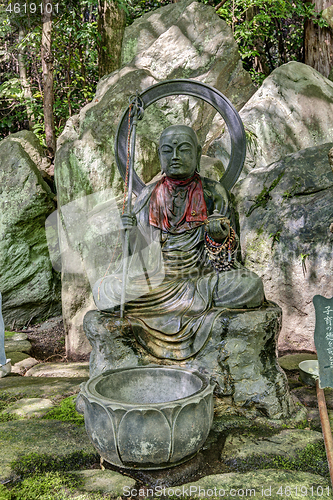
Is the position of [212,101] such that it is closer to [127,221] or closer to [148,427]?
[127,221]

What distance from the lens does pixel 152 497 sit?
223cm

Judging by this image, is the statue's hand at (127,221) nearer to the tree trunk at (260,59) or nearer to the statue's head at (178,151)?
the statue's head at (178,151)

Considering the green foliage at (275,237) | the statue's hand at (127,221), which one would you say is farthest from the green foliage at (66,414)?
the green foliage at (275,237)

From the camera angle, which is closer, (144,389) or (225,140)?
(144,389)

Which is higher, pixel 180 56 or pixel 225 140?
pixel 180 56

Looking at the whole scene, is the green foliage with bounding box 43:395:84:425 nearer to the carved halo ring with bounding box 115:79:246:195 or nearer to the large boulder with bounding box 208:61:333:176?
the carved halo ring with bounding box 115:79:246:195

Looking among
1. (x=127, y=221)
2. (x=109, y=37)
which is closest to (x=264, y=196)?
(x=127, y=221)

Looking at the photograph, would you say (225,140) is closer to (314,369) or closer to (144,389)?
(314,369)

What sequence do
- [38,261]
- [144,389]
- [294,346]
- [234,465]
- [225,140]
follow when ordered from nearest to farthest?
[234,465], [144,389], [294,346], [225,140], [38,261]

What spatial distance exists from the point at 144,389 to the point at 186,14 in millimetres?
6276

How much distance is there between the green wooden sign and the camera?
2689 millimetres

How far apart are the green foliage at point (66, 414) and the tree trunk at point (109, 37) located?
605 centimetres

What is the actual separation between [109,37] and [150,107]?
7.06ft

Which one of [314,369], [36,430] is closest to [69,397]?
[36,430]
